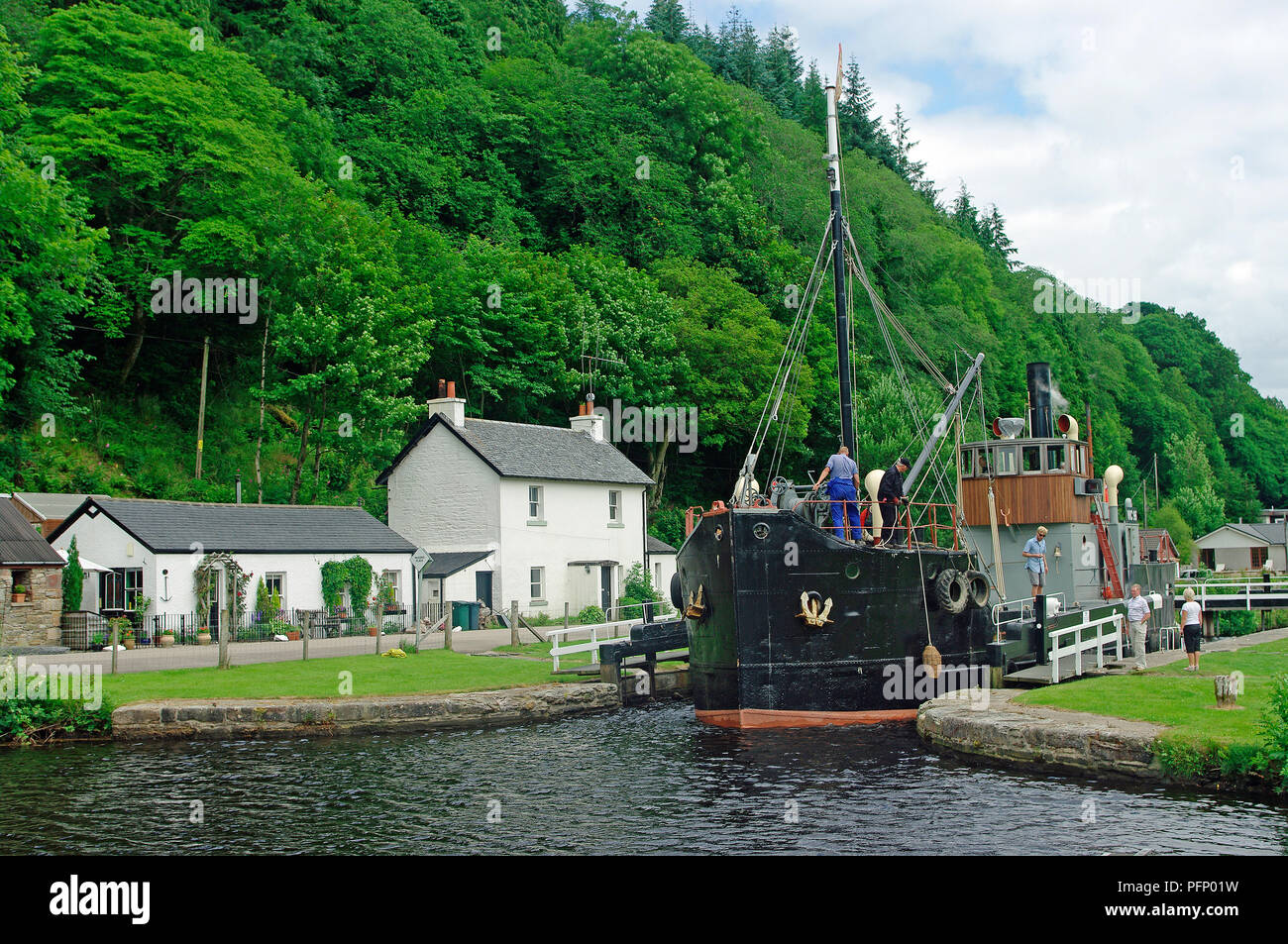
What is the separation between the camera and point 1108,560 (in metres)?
29.1

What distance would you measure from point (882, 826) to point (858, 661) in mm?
8059

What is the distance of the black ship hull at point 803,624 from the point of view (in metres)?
20.9

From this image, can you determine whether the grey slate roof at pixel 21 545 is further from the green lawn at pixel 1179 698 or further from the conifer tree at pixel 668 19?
the conifer tree at pixel 668 19

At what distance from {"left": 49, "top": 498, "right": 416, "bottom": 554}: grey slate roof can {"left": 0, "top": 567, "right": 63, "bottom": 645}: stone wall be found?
2.56 m

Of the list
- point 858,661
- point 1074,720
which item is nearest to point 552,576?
point 858,661

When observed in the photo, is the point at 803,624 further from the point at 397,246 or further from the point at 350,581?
the point at 397,246

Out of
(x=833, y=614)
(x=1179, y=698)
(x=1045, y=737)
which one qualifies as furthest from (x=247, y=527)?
(x=1179, y=698)

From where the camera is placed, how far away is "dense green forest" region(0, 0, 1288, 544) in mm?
41344

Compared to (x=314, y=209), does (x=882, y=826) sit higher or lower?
lower

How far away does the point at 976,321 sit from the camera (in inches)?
2972

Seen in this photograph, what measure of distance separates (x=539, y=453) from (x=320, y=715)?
21909 mm

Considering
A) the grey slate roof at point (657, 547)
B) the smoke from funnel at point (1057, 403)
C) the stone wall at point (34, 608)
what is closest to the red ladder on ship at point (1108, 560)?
the smoke from funnel at point (1057, 403)

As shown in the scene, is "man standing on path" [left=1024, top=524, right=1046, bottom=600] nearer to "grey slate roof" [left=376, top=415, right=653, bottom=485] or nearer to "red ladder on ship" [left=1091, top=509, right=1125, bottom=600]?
"red ladder on ship" [left=1091, top=509, right=1125, bottom=600]

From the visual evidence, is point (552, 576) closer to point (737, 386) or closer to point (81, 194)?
point (737, 386)
